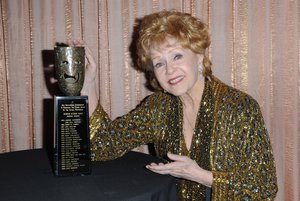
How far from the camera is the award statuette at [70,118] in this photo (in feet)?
4.53

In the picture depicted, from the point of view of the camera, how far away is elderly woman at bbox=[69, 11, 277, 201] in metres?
1.41

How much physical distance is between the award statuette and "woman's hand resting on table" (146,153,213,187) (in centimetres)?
25

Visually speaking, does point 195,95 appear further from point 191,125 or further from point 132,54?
point 132,54

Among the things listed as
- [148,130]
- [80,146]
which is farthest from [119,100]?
[80,146]

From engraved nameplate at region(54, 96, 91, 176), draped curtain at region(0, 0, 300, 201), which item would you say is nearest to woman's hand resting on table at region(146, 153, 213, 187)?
engraved nameplate at region(54, 96, 91, 176)

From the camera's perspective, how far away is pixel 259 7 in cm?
209

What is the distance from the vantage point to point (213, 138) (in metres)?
1.52

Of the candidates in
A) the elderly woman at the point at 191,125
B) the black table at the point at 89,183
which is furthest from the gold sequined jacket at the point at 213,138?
the black table at the point at 89,183

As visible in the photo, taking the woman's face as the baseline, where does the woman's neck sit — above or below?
below

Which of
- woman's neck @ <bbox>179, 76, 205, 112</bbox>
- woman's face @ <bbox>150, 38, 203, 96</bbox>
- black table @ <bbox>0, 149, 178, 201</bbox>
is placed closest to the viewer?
black table @ <bbox>0, 149, 178, 201</bbox>

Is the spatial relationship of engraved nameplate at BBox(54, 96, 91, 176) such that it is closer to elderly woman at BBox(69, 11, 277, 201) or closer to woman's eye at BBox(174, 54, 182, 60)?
elderly woman at BBox(69, 11, 277, 201)

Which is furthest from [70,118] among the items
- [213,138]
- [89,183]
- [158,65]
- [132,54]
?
[132,54]

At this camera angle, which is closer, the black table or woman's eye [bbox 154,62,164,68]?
the black table

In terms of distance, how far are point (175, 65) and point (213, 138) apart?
314 mm
